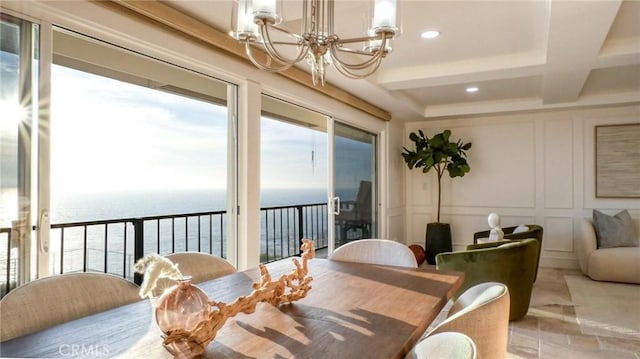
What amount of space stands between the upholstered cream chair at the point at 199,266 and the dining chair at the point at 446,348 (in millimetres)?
1179

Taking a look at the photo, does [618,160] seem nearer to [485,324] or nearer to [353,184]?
[353,184]

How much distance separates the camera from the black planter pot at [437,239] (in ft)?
19.5

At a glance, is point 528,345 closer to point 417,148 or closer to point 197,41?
point 197,41

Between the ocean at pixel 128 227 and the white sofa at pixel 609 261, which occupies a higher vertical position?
the ocean at pixel 128 227

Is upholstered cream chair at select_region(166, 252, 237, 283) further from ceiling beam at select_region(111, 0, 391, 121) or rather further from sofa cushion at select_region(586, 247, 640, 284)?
sofa cushion at select_region(586, 247, 640, 284)

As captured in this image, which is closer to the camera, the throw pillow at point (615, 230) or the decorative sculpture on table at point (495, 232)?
the decorative sculpture on table at point (495, 232)

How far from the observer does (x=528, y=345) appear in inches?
117

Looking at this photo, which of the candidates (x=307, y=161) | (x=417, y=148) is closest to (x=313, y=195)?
(x=307, y=161)

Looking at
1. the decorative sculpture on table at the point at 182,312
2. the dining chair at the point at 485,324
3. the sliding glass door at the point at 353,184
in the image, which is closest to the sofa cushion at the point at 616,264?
the sliding glass door at the point at 353,184

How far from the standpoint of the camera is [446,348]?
39.3 inches

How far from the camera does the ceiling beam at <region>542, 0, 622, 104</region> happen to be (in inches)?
89.7

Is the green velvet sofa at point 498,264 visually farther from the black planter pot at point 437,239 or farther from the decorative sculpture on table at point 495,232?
the black planter pot at point 437,239

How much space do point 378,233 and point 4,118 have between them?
15.6ft

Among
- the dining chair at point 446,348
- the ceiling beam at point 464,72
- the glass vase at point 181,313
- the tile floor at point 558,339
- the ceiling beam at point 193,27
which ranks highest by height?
the ceiling beam at point 464,72
